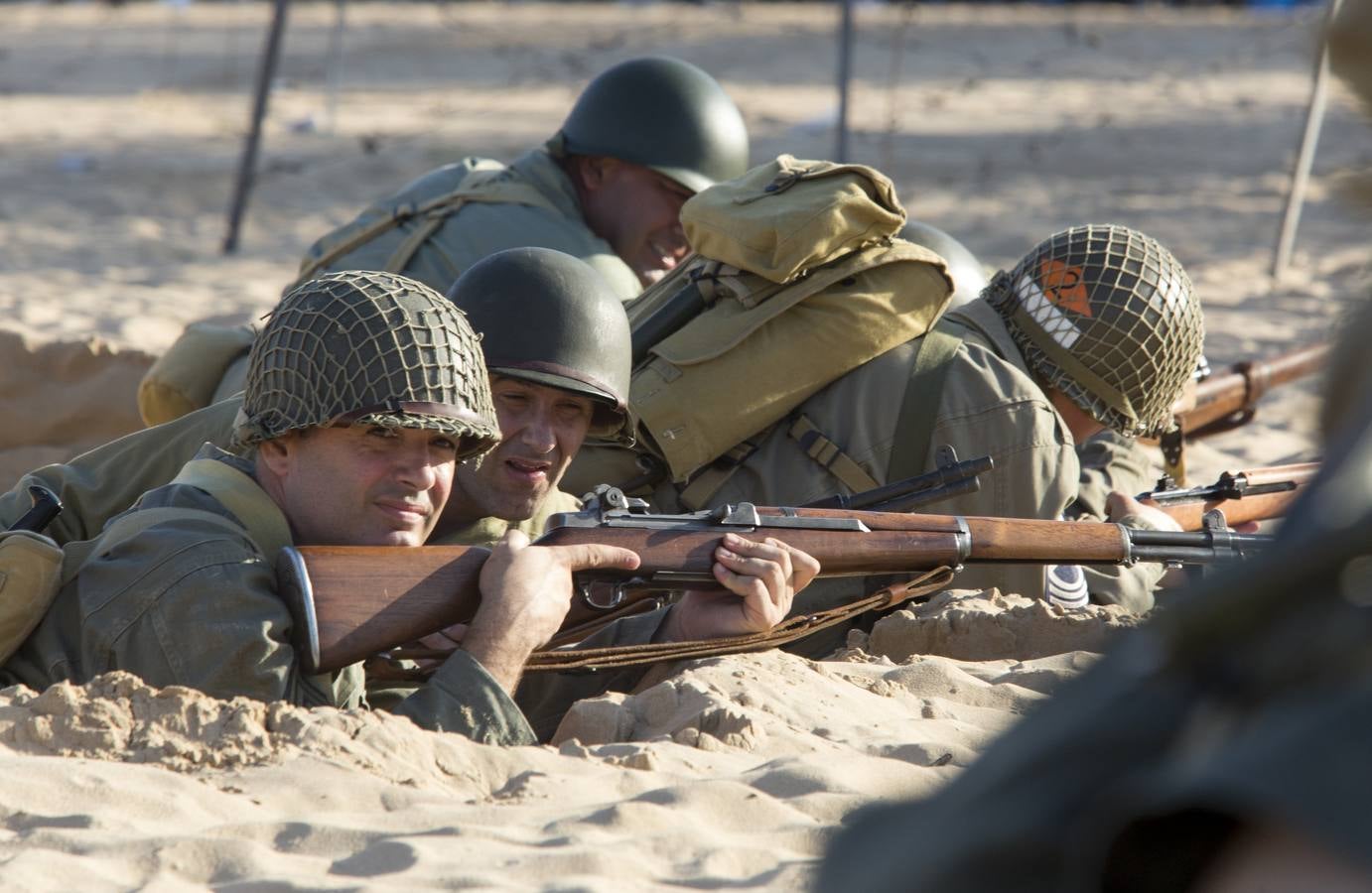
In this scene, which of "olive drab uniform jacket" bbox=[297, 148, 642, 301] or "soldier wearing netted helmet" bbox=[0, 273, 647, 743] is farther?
"olive drab uniform jacket" bbox=[297, 148, 642, 301]

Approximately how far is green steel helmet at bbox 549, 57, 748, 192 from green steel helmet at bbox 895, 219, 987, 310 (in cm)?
107

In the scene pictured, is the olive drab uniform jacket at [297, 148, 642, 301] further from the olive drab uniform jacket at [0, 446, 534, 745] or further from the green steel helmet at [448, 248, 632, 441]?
the olive drab uniform jacket at [0, 446, 534, 745]

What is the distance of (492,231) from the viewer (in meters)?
6.57

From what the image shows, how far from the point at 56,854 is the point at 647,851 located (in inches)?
38.3

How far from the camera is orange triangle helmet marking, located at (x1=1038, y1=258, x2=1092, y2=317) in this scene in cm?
516

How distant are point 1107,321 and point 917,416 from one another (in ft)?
2.22

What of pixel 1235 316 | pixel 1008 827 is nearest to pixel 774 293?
pixel 1008 827

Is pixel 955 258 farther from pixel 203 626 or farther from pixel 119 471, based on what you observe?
pixel 203 626

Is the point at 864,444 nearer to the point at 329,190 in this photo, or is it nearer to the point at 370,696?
the point at 370,696

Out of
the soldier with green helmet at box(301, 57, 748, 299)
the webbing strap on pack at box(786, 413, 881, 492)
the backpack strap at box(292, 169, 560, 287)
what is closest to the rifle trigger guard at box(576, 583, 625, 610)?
the webbing strap on pack at box(786, 413, 881, 492)

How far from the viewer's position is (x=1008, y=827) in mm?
1291

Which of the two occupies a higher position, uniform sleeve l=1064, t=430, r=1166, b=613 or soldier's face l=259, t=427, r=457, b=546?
soldier's face l=259, t=427, r=457, b=546

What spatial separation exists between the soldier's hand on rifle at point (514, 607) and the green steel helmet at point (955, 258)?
2.67 meters

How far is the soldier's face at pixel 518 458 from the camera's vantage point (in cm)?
432
